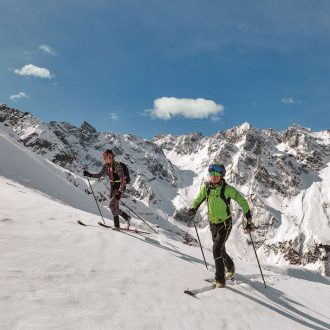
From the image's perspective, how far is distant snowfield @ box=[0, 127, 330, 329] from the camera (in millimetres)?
6012

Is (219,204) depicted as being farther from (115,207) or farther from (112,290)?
(115,207)

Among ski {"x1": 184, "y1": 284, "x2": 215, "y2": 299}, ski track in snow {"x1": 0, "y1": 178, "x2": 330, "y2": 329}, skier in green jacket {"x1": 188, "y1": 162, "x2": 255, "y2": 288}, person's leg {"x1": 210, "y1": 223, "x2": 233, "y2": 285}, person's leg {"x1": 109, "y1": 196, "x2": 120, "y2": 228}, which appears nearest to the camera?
ski track in snow {"x1": 0, "y1": 178, "x2": 330, "y2": 329}

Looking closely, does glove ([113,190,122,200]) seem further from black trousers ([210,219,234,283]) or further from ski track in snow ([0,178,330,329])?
black trousers ([210,219,234,283])

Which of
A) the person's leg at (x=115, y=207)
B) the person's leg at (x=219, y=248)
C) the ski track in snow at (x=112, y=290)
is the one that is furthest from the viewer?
the person's leg at (x=115, y=207)

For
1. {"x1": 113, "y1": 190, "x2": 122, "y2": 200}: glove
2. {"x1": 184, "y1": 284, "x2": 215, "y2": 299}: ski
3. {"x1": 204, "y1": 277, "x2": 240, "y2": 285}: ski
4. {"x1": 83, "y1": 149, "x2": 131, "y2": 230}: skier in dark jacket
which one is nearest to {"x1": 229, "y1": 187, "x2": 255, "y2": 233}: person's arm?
{"x1": 204, "y1": 277, "x2": 240, "y2": 285}: ski

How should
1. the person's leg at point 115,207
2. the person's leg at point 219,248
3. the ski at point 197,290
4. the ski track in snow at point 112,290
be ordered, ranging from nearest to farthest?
the ski track in snow at point 112,290 < the ski at point 197,290 < the person's leg at point 219,248 < the person's leg at point 115,207

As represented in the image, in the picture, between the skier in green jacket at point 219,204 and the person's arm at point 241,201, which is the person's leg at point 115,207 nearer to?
the skier in green jacket at point 219,204

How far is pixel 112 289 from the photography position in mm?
7461

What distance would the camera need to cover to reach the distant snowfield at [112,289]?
237 inches

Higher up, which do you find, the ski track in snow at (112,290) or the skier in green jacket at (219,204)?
the skier in green jacket at (219,204)

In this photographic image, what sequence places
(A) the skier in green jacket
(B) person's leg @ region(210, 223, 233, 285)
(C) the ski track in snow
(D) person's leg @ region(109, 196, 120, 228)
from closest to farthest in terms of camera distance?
(C) the ski track in snow → (B) person's leg @ region(210, 223, 233, 285) → (A) the skier in green jacket → (D) person's leg @ region(109, 196, 120, 228)

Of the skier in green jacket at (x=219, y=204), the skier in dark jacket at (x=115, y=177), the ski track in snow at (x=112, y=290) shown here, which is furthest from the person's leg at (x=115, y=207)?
the skier in green jacket at (x=219, y=204)

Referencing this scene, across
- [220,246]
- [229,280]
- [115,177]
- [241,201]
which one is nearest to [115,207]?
[115,177]

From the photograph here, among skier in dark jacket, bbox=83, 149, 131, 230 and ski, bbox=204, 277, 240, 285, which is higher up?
skier in dark jacket, bbox=83, 149, 131, 230
